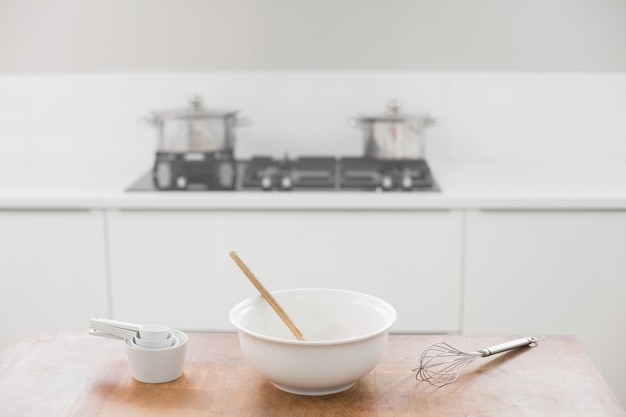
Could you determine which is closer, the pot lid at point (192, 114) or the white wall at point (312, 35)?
the white wall at point (312, 35)

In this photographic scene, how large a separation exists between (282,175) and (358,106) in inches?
24.2

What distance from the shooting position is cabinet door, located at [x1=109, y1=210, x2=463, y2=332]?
2719 mm

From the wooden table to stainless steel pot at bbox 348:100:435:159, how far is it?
4.67 ft

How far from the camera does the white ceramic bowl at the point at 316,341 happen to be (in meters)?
1.34

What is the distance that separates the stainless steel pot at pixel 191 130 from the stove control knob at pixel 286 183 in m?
0.28

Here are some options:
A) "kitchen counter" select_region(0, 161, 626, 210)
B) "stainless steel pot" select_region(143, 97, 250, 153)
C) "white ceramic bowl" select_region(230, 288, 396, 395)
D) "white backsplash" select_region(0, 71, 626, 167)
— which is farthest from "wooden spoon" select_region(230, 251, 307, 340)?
"white backsplash" select_region(0, 71, 626, 167)

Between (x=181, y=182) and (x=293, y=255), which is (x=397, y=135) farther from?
(x=181, y=182)

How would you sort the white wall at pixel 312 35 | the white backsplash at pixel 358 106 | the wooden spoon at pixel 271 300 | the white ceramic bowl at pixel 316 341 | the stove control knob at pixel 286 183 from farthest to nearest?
the white backsplash at pixel 358 106, the stove control knob at pixel 286 183, the wooden spoon at pixel 271 300, the white ceramic bowl at pixel 316 341, the white wall at pixel 312 35

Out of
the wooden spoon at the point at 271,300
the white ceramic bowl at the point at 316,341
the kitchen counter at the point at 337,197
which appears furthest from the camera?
the kitchen counter at the point at 337,197

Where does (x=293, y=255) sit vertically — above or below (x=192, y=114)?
below

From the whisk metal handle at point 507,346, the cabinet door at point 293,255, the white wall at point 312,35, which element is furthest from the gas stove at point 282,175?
the white wall at point 312,35

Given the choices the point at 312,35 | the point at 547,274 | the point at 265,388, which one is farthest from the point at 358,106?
the point at 312,35

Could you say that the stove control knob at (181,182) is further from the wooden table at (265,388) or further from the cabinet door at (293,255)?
the wooden table at (265,388)

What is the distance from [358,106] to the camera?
3.35 m
